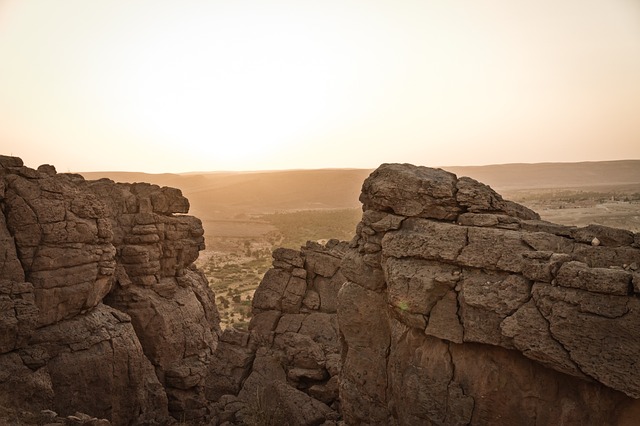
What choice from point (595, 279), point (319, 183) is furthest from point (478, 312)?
point (319, 183)

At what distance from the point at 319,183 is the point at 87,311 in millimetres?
139594

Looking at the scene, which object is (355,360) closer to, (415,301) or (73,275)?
(415,301)

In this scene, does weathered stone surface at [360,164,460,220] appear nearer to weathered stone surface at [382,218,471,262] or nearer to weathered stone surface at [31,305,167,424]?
weathered stone surface at [382,218,471,262]

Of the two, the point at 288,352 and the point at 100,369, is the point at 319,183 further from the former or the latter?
the point at 100,369

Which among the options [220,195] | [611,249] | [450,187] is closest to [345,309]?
[450,187]

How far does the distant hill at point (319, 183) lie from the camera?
414 ft

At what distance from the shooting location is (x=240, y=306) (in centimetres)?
2805

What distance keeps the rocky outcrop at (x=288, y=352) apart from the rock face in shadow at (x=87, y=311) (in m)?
1.44

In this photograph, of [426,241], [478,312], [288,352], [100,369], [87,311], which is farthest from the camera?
[288,352]

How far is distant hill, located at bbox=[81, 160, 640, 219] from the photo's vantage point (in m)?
126

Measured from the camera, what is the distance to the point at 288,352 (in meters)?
13.3

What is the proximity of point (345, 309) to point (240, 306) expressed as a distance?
19548 millimetres

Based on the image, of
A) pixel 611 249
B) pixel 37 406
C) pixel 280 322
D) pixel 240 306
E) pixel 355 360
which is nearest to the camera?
pixel 611 249

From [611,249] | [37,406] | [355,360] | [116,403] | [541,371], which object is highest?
[611,249]
